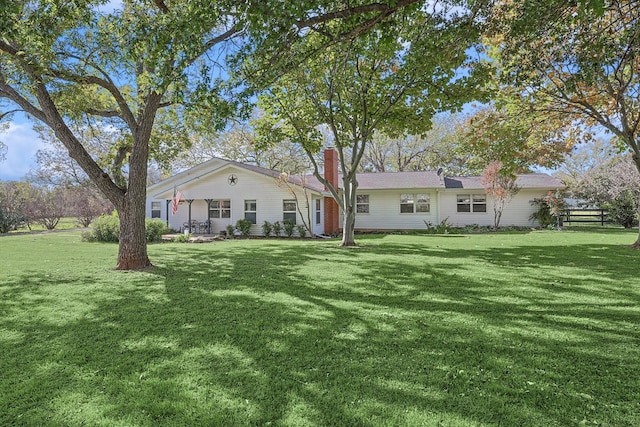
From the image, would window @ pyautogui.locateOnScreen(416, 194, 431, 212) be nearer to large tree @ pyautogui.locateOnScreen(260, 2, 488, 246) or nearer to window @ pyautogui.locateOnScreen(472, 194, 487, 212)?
window @ pyautogui.locateOnScreen(472, 194, 487, 212)

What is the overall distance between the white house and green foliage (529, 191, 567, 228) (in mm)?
381

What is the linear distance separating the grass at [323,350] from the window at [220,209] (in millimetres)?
12637

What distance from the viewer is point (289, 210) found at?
1862 centimetres

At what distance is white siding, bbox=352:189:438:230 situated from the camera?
2161cm

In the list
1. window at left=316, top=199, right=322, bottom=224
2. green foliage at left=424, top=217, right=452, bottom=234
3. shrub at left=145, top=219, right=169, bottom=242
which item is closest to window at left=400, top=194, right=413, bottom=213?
green foliage at left=424, top=217, right=452, bottom=234

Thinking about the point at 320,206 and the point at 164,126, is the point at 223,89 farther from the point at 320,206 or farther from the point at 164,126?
the point at 320,206

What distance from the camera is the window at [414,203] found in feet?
71.3

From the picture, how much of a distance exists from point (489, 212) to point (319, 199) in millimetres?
10147

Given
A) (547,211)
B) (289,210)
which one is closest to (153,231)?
(289,210)

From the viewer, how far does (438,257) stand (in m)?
9.63

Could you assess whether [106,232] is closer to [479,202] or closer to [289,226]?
[289,226]

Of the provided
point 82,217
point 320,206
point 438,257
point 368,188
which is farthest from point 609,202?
point 82,217

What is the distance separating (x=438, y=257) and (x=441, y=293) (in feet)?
13.6

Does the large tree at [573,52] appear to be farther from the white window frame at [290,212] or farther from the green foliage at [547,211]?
the white window frame at [290,212]
